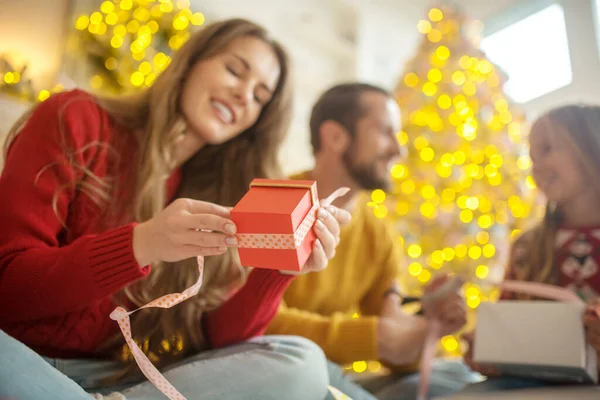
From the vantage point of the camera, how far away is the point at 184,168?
87 cm

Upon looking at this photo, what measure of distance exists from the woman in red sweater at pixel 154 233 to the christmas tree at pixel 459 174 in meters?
A: 1.05

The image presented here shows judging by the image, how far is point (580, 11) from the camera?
1710mm

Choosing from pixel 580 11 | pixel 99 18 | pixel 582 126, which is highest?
pixel 99 18

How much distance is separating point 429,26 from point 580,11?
590mm

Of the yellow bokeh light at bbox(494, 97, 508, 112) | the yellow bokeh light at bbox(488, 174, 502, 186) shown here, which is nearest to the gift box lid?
the yellow bokeh light at bbox(488, 174, 502, 186)

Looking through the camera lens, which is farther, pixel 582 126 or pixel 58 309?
pixel 582 126

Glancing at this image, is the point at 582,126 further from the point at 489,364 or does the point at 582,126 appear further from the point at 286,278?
the point at 286,278

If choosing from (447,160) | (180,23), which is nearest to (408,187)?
(447,160)

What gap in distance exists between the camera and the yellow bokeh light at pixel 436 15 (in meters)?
2.04

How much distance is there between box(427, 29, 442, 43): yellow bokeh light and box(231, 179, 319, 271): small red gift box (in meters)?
1.74

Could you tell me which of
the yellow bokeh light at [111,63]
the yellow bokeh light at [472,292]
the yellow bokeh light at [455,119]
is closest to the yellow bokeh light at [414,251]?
the yellow bokeh light at [472,292]

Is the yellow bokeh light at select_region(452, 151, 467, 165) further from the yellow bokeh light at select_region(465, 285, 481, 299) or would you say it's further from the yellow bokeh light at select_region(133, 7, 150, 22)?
the yellow bokeh light at select_region(133, 7, 150, 22)

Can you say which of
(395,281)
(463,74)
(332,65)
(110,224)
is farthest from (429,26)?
(110,224)

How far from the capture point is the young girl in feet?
3.22
